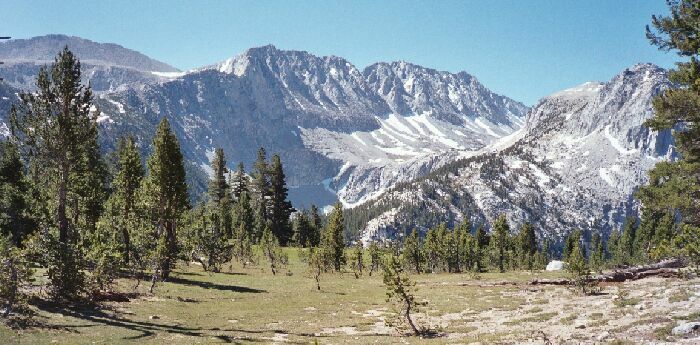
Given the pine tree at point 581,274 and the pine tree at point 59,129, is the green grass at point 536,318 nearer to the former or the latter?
the pine tree at point 581,274

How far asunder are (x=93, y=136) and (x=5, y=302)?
45.0ft

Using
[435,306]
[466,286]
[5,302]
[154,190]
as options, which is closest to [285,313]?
[435,306]

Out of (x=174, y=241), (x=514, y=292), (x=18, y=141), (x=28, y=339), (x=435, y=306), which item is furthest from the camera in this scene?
(x=174, y=241)

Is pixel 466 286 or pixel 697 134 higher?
pixel 697 134

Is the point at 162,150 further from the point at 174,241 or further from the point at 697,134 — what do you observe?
the point at 697,134

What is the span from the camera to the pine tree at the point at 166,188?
48250 mm

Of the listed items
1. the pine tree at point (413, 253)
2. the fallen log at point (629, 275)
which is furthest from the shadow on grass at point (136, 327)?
the pine tree at point (413, 253)

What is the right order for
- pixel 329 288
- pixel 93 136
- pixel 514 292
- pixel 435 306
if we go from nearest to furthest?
pixel 93 136 → pixel 435 306 → pixel 514 292 → pixel 329 288

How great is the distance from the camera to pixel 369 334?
93.4 feet

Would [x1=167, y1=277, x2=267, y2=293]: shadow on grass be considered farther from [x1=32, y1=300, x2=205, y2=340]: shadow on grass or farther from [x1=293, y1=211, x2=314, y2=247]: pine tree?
[x1=293, y1=211, x2=314, y2=247]: pine tree

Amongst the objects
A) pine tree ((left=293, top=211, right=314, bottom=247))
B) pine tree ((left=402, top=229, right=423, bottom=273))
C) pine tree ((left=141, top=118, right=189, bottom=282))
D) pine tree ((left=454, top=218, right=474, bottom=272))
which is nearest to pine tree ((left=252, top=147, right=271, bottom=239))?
pine tree ((left=293, top=211, right=314, bottom=247))

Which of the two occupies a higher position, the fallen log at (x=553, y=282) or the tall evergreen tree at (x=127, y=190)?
the tall evergreen tree at (x=127, y=190)

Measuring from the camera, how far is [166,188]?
49.4 metres

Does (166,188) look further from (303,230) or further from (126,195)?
(303,230)
